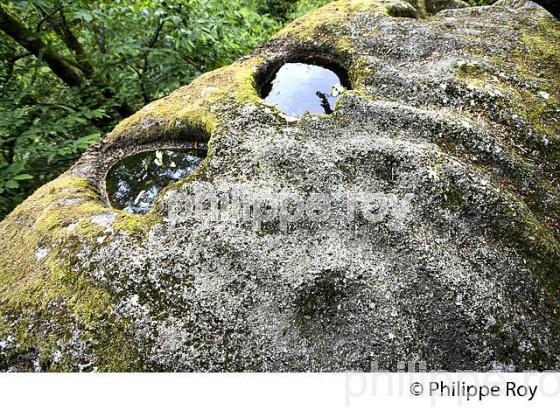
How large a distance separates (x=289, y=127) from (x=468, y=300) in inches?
90.6

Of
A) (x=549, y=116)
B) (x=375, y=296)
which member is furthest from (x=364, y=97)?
(x=375, y=296)

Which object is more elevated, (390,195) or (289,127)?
(289,127)

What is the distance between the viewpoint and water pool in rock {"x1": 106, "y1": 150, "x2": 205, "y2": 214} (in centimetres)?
391

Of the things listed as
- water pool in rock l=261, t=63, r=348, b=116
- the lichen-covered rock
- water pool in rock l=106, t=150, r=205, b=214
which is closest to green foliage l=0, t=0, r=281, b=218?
water pool in rock l=106, t=150, r=205, b=214

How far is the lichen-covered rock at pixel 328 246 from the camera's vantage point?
8.87 ft

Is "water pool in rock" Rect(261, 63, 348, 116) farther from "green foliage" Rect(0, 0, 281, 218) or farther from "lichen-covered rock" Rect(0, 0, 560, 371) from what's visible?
"green foliage" Rect(0, 0, 281, 218)

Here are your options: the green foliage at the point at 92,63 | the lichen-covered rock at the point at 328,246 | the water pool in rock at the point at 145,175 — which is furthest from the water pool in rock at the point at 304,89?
the green foliage at the point at 92,63

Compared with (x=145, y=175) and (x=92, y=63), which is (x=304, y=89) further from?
(x=92, y=63)

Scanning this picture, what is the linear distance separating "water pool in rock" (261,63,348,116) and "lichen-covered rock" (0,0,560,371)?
48 centimetres

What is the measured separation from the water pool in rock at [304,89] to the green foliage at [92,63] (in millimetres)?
1954

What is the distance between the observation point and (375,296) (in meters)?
2.86

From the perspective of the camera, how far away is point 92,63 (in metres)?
7.35

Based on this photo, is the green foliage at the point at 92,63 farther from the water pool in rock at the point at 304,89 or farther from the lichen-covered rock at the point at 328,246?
the water pool in rock at the point at 304,89

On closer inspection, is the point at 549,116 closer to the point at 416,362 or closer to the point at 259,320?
the point at 416,362
